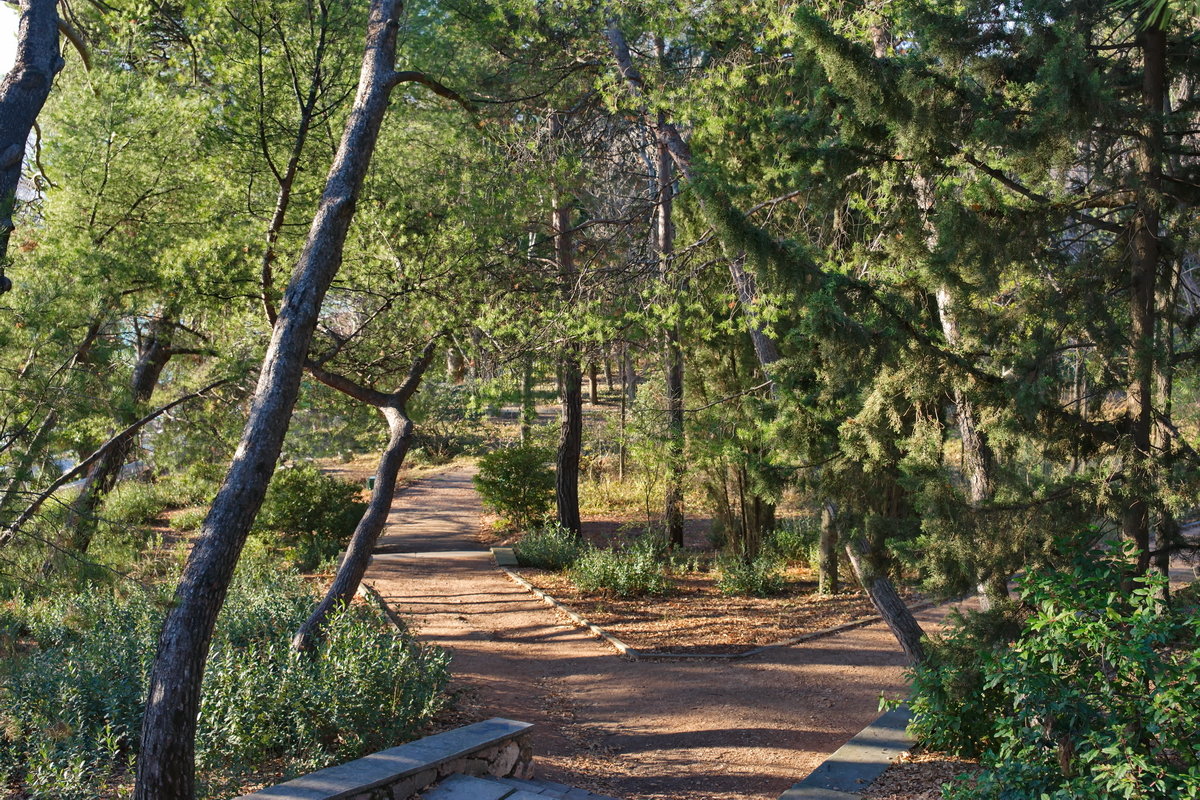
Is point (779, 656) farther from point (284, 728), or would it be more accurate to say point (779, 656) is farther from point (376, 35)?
point (376, 35)

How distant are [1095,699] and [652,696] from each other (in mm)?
5469

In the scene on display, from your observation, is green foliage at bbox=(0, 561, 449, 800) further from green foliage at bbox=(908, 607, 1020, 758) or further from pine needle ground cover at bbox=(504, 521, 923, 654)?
pine needle ground cover at bbox=(504, 521, 923, 654)

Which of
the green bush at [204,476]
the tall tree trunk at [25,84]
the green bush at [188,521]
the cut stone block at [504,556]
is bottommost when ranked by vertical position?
the cut stone block at [504,556]

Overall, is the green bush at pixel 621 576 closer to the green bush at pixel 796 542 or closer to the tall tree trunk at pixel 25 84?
the green bush at pixel 796 542

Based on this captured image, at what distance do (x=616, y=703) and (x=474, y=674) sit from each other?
1.46 metres

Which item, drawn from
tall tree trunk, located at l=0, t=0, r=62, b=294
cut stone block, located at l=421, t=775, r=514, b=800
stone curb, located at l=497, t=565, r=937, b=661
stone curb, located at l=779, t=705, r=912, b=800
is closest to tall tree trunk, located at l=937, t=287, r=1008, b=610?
stone curb, located at l=779, t=705, r=912, b=800

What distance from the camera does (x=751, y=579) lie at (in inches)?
518

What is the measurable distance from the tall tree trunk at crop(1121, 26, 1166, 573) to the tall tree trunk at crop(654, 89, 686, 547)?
6844 mm

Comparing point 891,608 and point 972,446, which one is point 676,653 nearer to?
point 891,608

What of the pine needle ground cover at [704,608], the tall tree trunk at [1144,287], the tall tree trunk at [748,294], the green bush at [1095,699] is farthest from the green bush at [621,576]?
the green bush at [1095,699]

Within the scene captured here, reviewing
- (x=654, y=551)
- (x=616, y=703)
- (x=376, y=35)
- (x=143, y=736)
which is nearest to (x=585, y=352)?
(x=654, y=551)

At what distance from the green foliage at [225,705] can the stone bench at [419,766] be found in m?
0.66

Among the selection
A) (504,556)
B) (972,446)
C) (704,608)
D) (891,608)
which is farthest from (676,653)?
(504,556)

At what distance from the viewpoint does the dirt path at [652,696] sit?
7035 mm
